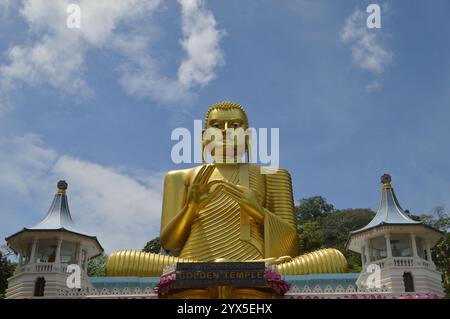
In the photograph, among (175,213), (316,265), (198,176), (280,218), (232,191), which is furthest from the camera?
(175,213)

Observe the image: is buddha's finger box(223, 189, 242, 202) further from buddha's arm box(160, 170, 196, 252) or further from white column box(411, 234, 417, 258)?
white column box(411, 234, 417, 258)

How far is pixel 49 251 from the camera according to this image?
1683 cm

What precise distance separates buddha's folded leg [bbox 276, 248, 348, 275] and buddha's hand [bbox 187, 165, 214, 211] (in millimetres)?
3200

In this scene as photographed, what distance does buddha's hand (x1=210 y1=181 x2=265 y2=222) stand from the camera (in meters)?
16.2

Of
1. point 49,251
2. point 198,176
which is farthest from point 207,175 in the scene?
point 49,251

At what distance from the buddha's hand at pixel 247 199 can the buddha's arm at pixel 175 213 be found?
127 cm

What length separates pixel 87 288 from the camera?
1457 centimetres

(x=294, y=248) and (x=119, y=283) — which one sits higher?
(x=294, y=248)

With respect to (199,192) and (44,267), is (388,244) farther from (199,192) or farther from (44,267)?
(44,267)

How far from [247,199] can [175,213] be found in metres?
2.55

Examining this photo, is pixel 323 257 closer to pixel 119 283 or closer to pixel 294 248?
pixel 294 248
